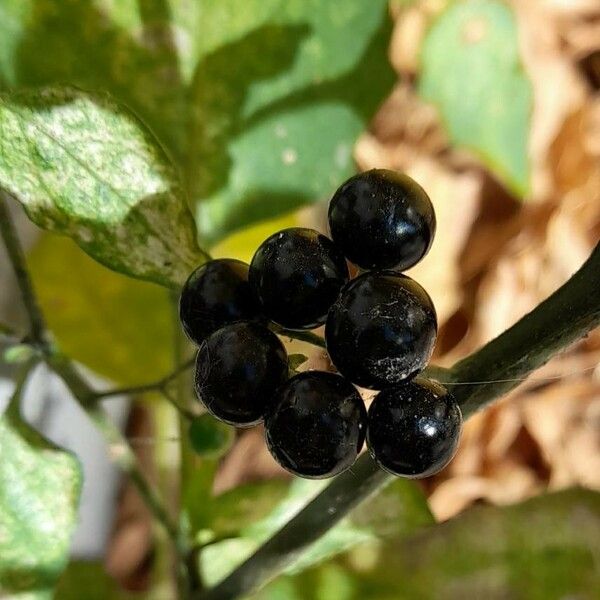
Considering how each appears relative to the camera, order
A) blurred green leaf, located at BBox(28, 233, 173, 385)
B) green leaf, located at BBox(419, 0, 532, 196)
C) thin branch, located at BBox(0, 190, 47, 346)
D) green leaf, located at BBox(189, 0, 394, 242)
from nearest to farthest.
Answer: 1. thin branch, located at BBox(0, 190, 47, 346)
2. green leaf, located at BBox(189, 0, 394, 242)
3. blurred green leaf, located at BBox(28, 233, 173, 385)
4. green leaf, located at BBox(419, 0, 532, 196)

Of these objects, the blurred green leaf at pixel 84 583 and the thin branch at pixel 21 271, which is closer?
the thin branch at pixel 21 271

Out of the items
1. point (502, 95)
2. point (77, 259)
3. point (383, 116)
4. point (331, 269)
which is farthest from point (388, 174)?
point (383, 116)

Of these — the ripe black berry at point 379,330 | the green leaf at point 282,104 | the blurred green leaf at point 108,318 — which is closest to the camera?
the ripe black berry at point 379,330

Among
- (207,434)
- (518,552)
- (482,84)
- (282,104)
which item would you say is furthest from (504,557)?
(482,84)

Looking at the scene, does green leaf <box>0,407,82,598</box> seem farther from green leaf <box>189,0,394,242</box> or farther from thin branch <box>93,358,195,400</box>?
green leaf <box>189,0,394,242</box>

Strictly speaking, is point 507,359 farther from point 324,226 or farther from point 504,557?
point 324,226

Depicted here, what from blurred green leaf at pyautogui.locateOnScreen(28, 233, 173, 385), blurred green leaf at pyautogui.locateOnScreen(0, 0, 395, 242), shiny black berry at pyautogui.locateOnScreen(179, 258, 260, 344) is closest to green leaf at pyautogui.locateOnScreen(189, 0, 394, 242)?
blurred green leaf at pyautogui.locateOnScreen(0, 0, 395, 242)

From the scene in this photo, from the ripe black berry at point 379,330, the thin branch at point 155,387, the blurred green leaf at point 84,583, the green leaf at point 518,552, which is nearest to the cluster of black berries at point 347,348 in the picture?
the ripe black berry at point 379,330

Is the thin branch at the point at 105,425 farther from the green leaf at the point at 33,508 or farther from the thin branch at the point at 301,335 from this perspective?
the thin branch at the point at 301,335
